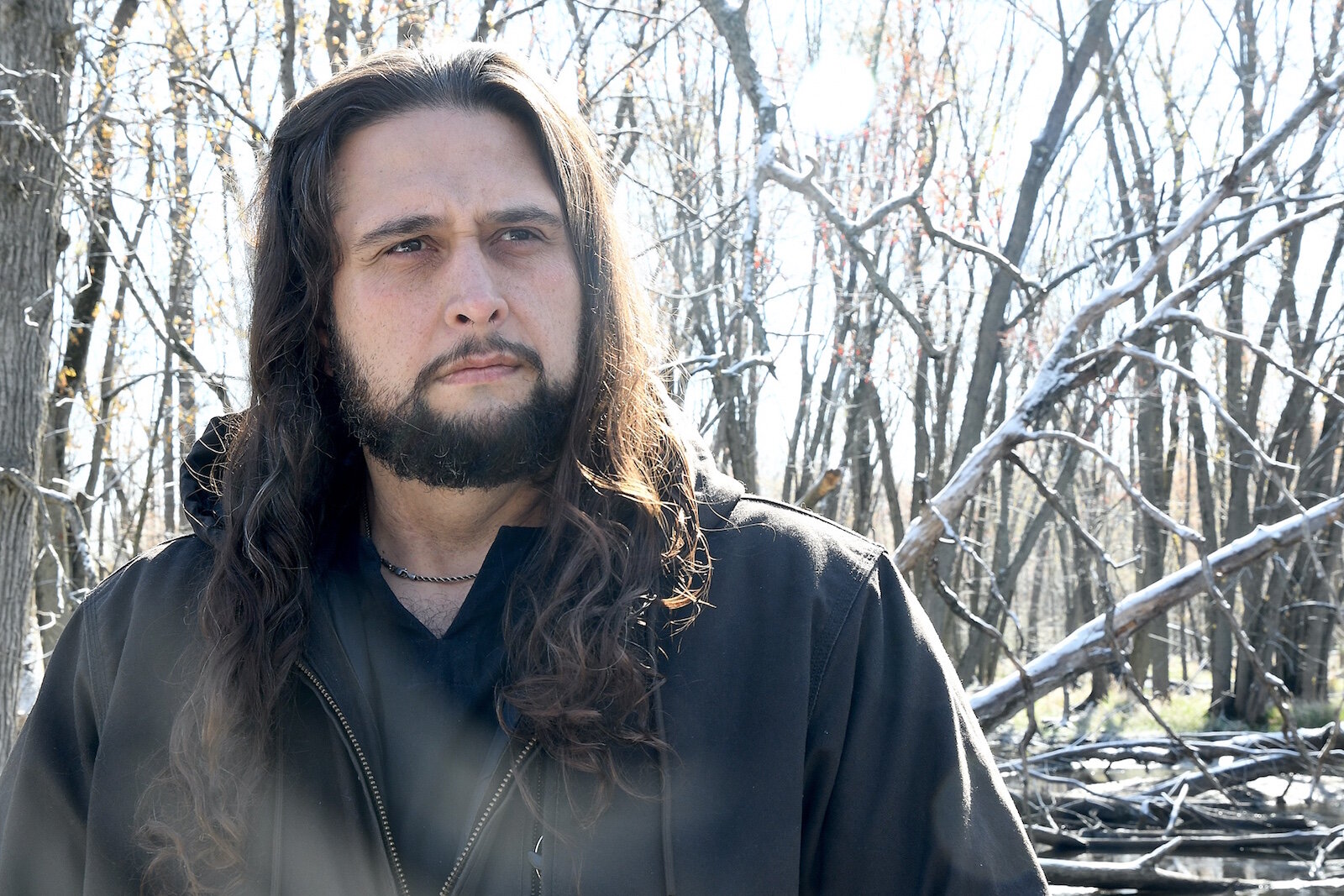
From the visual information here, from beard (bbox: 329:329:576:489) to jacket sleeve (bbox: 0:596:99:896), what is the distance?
0.66m

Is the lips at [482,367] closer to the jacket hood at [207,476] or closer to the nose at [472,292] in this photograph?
the nose at [472,292]

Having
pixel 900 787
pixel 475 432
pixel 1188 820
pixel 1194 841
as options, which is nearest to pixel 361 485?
pixel 475 432

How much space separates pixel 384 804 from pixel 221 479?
81cm

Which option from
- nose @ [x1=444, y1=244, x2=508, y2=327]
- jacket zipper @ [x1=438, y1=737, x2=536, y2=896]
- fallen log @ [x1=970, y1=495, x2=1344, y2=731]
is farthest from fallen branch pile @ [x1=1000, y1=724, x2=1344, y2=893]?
nose @ [x1=444, y1=244, x2=508, y2=327]

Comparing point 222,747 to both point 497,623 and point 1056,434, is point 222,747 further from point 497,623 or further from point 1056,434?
point 1056,434

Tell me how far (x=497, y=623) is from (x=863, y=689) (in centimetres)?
63

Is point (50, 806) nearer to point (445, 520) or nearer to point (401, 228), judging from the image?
point (445, 520)

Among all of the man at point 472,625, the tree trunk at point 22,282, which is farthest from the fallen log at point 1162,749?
the tree trunk at point 22,282

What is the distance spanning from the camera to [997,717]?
4348 mm

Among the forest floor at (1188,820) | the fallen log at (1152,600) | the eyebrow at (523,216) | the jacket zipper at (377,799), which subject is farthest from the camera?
the forest floor at (1188,820)

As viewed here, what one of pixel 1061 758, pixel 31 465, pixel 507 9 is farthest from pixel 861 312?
pixel 31 465

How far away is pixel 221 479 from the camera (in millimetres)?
2203

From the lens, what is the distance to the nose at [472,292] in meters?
1.89

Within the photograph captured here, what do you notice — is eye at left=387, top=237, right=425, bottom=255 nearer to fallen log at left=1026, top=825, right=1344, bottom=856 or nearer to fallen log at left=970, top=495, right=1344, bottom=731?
fallen log at left=970, top=495, right=1344, bottom=731
